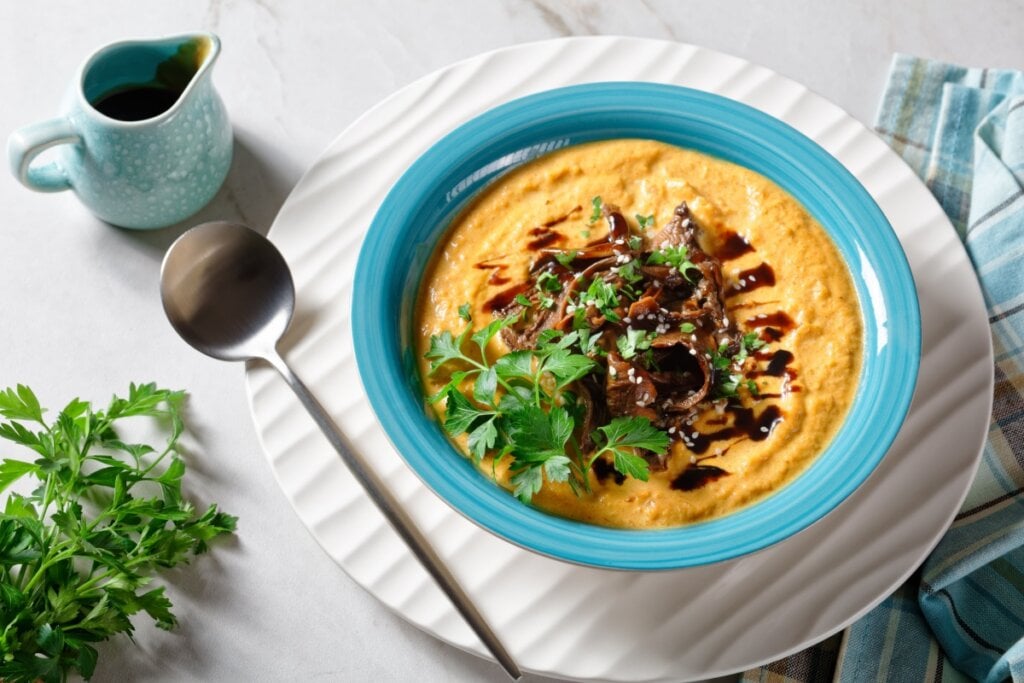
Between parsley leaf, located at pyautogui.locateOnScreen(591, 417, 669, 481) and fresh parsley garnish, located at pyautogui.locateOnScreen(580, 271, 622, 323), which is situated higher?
fresh parsley garnish, located at pyautogui.locateOnScreen(580, 271, 622, 323)

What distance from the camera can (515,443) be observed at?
3.12 m

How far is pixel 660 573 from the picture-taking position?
3.41 meters

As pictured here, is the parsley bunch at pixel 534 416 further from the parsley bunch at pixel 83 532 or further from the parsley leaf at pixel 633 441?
the parsley bunch at pixel 83 532

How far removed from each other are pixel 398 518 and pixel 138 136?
5.20ft

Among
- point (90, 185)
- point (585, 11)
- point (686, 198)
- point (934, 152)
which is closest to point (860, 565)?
point (686, 198)

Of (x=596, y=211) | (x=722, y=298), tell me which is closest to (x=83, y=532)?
(x=596, y=211)

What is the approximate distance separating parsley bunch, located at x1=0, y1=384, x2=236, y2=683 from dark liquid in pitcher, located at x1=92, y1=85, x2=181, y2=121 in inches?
39.1

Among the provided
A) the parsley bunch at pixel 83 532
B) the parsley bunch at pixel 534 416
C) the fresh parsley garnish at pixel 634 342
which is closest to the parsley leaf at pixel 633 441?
the parsley bunch at pixel 534 416

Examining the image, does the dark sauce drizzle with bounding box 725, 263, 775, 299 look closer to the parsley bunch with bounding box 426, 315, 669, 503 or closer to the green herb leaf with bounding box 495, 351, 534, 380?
the parsley bunch with bounding box 426, 315, 669, 503

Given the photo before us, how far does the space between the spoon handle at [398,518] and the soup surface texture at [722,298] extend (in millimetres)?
320

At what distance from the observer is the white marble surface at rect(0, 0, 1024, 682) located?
378 cm

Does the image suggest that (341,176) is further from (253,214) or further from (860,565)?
(860,565)

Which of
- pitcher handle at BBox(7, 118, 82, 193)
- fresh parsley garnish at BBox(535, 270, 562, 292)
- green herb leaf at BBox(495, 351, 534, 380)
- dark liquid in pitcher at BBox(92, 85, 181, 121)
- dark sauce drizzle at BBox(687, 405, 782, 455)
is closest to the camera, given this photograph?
green herb leaf at BBox(495, 351, 534, 380)

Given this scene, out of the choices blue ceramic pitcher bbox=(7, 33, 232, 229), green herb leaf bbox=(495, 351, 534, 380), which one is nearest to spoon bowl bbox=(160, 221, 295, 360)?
blue ceramic pitcher bbox=(7, 33, 232, 229)
